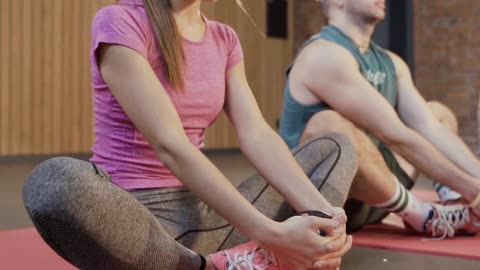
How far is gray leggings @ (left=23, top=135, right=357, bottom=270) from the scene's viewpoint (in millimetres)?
1058

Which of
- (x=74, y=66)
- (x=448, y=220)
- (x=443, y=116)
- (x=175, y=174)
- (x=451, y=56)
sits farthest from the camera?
(x=451, y=56)

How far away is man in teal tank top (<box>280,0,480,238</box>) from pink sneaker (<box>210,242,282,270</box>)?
0.74 meters

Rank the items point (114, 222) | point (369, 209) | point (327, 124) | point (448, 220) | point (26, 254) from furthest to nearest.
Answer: point (369, 209) → point (448, 220) → point (327, 124) → point (26, 254) → point (114, 222)

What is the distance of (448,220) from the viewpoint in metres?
2.12

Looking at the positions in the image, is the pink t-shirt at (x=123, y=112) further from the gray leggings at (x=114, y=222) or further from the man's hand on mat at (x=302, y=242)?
the man's hand on mat at (x=302, y=242)

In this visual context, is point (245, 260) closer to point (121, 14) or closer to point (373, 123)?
point (121, 14)

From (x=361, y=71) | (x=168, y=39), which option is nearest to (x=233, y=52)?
(x=168, y=39)

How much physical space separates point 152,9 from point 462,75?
4526 mm

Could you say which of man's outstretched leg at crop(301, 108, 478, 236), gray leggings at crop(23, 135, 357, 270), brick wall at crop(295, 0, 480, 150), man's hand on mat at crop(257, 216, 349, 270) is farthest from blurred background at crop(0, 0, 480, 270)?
man's hand on mat at crop(257, 216, 349, 270)

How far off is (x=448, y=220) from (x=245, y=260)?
104 cm

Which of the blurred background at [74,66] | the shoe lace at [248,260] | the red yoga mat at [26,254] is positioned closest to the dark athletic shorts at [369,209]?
the red yoga mat at [26,254]

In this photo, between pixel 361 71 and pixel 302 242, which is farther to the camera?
pixel 361 71

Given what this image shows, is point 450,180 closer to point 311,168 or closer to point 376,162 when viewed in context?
point 376,162

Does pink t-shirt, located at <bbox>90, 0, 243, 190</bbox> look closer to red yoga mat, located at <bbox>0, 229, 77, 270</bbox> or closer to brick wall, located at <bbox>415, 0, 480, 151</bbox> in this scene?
red yoga mat, located at <bbox>0, 229, 77, 270</bbox>
